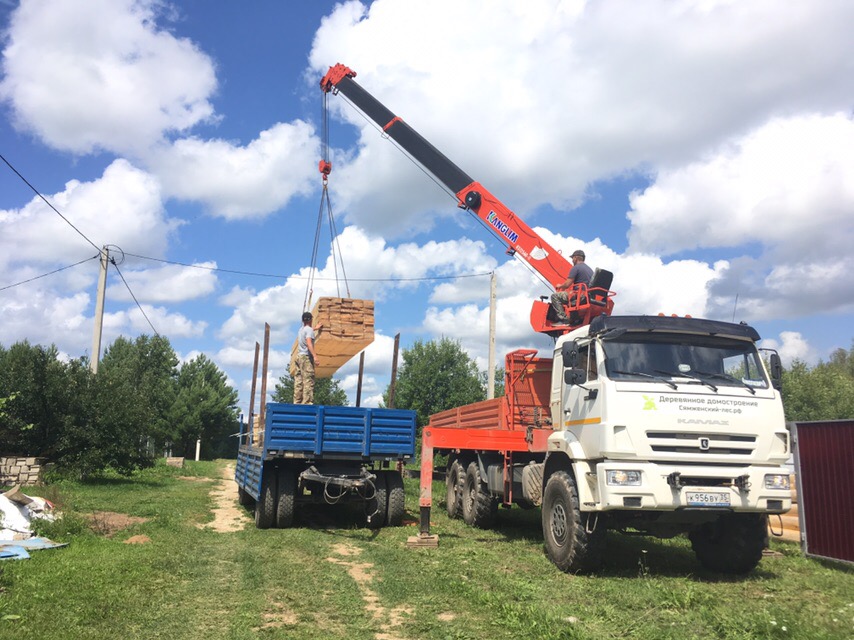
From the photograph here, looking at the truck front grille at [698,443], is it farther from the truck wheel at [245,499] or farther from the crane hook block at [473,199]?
the truck wheel at [245,499]

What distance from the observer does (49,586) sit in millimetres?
6254

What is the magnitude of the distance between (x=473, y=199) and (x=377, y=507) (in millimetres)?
6715

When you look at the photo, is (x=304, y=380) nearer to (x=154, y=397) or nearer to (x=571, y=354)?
(x=571, y=354)

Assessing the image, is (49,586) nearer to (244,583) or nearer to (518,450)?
(244,583)

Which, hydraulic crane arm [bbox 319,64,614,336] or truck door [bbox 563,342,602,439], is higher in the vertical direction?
hydraulic crane arm [bbox 319,64,614,336]

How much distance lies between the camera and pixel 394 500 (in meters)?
11.3

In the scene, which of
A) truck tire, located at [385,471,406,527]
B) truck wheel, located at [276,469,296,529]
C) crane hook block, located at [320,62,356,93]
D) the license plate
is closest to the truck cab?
the license plate

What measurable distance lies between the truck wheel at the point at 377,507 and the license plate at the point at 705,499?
578 cm

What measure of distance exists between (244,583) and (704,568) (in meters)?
5.56

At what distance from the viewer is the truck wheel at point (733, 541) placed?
7.39 m

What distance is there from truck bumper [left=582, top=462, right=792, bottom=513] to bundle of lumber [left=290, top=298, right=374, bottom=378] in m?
6.53

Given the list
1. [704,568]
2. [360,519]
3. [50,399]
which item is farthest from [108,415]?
[704,568]

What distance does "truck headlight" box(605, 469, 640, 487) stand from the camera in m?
6.72

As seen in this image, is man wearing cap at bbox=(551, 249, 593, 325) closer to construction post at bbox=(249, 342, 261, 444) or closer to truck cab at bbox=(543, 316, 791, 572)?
truck cab at bbox=(543, 316, 791, 572)
